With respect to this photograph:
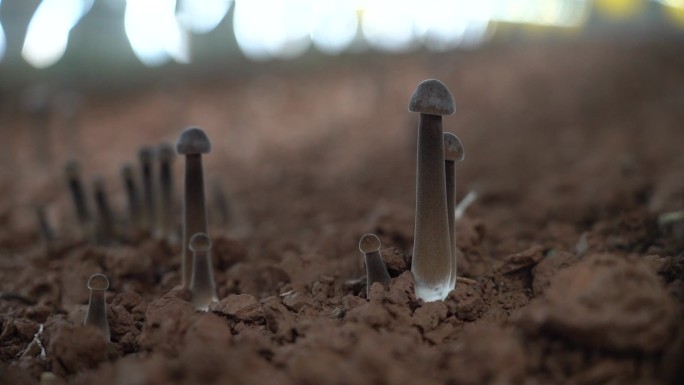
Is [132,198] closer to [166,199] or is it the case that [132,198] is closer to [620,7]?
[166,199]

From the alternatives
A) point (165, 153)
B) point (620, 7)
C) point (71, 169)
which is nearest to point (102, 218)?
point (71, 169)

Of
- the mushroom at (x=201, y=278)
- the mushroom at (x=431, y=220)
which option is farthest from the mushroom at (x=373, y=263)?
the mushroom at (x=201, y=278)

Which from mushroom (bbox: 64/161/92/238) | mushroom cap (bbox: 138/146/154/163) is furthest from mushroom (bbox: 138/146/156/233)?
mushroom (bbox: 64/161/92/238)

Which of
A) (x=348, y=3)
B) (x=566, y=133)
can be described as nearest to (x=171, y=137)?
(x=348, y=3)

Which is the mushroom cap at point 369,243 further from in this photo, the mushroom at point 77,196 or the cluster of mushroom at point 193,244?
the mushroom at point 77,196

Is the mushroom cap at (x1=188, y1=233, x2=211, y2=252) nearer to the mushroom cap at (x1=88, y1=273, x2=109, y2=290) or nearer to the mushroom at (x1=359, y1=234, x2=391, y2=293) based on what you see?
the mushroom cap at (x1=88, y1=273, x2=109, y2=290)

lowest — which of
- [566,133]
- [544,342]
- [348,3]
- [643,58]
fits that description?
[544,342]

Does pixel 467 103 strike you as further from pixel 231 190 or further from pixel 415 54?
pixel 231 190
